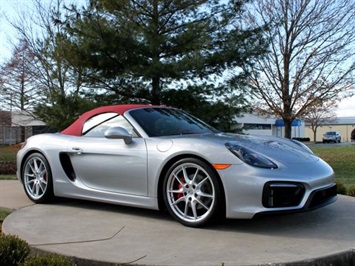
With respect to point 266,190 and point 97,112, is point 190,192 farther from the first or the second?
point 97,112

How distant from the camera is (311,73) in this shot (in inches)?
635

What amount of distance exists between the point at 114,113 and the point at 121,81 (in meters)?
7.81

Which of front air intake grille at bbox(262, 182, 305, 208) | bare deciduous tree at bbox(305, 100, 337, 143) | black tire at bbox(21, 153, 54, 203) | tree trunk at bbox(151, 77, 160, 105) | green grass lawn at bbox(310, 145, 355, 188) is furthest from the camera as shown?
bare deciduous tree at bbox(305, 100, 337, 143)

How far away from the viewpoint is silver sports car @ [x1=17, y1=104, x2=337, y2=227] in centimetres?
383

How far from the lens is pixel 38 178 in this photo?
5457 mm

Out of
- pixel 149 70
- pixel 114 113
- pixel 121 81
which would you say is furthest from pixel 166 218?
pixel 121 81

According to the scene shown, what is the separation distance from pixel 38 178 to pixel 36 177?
0.20 ft

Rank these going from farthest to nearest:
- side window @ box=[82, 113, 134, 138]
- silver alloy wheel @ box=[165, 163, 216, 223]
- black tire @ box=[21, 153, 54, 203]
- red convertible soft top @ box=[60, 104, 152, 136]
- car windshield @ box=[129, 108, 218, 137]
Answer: black tire @ box=[21, 153, 54, 203] < red convertible soft top @ box=[60, 104, 152, 136] < side window @ box=[82, 113, 134, 138] < car windshield @ box=[129, 108, 218, 137] < silver alloy wheel @ box=[165, 163, 216, 223]

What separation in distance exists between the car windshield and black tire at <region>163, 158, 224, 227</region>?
662 mm

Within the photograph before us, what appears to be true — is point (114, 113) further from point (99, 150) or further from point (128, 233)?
point (128, 233)

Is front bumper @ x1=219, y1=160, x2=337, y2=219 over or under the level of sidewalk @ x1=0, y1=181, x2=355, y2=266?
over

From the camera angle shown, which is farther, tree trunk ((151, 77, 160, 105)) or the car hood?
tree trunk ((151, 77, 160, 105))

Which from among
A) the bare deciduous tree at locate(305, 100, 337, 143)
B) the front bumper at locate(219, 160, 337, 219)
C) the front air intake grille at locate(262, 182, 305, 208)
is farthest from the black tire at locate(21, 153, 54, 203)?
the bare deciduous tree at locate(305, 100, 337, 143)

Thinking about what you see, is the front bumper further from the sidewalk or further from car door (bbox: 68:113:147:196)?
car door (bbox: 68:113:147:196)
